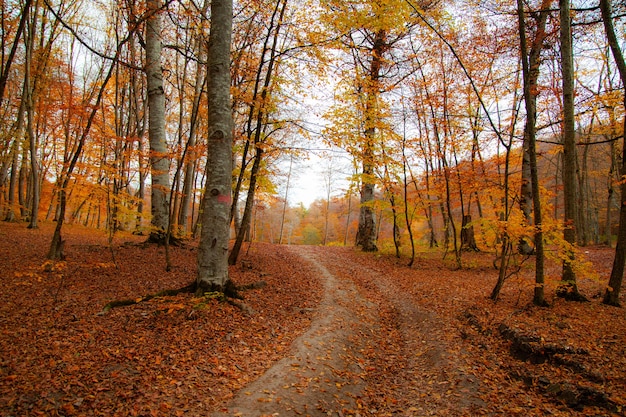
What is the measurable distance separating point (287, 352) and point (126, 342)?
2.19 metres

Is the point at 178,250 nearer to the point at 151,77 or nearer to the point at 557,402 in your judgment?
the point at 151,77

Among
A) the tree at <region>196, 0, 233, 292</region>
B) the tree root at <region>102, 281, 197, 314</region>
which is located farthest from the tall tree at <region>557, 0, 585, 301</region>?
the tree root at <region>102, 281, 197, 314</region>

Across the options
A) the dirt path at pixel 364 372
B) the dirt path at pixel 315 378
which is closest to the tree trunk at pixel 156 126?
the dirt path at pixel 364 372

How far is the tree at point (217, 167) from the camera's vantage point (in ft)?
Result: 19.0

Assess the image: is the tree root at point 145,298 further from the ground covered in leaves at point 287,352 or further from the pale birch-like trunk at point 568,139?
the pale birch-like trunk at point 568,139

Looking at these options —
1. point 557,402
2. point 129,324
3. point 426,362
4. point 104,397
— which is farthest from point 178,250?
point 557,402

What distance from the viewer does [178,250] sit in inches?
388

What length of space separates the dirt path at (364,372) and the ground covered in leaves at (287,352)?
0.07 feet

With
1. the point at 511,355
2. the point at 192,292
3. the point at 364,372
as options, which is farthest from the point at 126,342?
the point at 511,355

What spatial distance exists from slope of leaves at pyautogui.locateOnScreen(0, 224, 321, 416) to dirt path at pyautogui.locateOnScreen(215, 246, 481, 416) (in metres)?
0.33

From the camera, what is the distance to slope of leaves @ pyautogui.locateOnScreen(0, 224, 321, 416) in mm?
3193

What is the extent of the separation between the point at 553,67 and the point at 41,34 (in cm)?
2197

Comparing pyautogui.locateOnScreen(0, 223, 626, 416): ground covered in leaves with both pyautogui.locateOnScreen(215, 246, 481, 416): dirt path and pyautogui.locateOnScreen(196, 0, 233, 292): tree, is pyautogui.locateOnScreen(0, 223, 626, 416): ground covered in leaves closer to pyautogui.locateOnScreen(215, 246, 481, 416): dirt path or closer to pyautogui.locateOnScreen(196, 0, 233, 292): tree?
pyautogui.locateOnScreen(215, 246, 481, 416): dirt path

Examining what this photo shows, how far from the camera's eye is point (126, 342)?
4.21m
